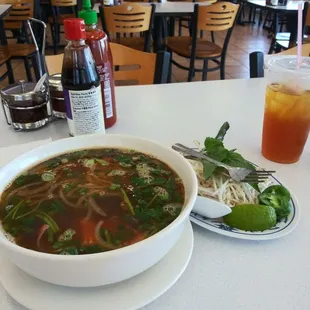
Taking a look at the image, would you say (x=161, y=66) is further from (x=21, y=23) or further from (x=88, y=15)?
(x=21, y=23)

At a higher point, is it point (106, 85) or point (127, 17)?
point (106, 85)

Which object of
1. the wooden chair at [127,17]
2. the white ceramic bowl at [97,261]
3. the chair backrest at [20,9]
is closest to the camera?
the white ceramic bowl at [97,261]

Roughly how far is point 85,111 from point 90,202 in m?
0.35

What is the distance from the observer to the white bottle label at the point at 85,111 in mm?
854

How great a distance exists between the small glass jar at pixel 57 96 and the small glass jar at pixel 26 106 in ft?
0.06

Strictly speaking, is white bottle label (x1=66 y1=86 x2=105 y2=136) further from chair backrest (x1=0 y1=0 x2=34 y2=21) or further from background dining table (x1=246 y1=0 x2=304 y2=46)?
chair backrest (x1=0 y1=0 x2=34 y2=21)

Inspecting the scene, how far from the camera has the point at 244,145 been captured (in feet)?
3.15

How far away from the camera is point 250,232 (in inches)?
24.7

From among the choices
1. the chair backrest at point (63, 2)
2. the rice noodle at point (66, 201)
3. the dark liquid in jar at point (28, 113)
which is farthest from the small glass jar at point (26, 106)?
the chair backrest at point (63, 2)

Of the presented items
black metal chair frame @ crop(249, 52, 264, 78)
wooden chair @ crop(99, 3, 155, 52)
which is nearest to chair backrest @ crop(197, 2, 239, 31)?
wooden chair @ crop(99, 3, 155, 52)

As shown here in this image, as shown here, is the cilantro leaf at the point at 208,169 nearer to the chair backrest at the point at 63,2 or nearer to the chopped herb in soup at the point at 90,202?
the chopped herb in soup at the point at 90,202

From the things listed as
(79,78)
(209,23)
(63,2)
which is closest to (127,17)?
(209,23)

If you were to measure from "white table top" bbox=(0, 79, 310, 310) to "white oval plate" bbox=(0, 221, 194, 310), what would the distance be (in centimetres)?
3

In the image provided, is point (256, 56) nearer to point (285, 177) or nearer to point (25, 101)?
point (285, 177)
